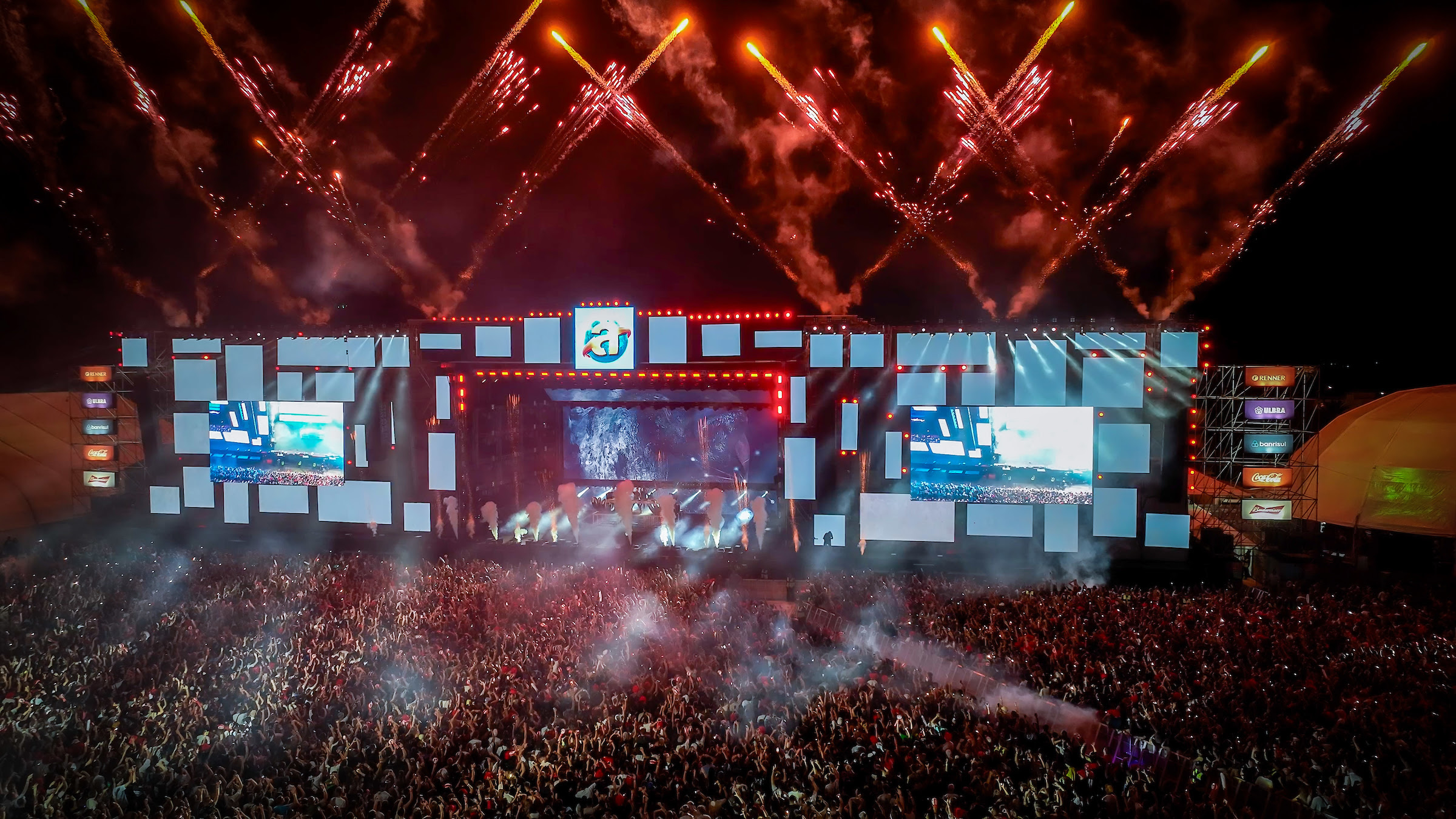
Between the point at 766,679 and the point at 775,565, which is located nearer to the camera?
the point at 766,679

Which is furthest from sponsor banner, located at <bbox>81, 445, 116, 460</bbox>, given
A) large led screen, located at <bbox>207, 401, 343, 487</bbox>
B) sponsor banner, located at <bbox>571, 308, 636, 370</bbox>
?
sponsor banner, located at <bbox>571, 308, 636, 370</bbox>

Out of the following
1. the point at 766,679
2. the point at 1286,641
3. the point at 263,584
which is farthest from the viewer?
the point at 263,584

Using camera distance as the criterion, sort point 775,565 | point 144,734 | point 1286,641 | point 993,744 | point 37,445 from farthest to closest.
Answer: point 37,445, point 775,565, point 1286,641, point 144,734, point 993,744

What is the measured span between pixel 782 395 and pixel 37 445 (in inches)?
875

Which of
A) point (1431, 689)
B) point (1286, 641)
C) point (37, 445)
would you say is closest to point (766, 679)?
point (1286, 641)

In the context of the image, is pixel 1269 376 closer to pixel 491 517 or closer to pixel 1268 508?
pixel 1268 508

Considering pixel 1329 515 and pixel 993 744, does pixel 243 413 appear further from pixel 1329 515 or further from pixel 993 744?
pixel 1329 515

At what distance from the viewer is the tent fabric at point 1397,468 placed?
15.7 metres

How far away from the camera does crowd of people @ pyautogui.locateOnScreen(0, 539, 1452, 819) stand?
5648 mm

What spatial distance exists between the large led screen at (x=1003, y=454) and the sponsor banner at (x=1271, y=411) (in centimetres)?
318

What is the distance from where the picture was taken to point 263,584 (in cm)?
1162

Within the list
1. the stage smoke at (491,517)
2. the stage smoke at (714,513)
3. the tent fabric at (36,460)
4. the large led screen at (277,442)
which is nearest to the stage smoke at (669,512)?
the stage smoke at (714,513)

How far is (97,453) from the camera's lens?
19094mm

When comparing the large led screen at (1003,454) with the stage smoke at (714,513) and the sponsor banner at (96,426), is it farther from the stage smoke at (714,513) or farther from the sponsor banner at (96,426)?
the sponsor banner at (96,426)
